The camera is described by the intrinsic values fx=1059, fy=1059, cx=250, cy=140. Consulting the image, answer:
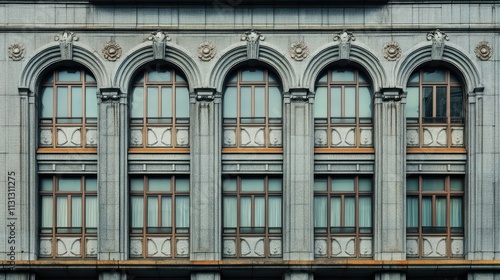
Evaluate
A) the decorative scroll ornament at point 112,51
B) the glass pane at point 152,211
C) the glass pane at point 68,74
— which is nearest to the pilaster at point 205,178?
the glass pane at point 152,211

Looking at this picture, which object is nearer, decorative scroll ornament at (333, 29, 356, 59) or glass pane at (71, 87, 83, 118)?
decorative scroll ornament at (333, 29, 356, 59)

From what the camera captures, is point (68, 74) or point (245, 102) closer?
point (245, 102)

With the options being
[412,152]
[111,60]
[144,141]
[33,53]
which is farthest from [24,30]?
[412,152]

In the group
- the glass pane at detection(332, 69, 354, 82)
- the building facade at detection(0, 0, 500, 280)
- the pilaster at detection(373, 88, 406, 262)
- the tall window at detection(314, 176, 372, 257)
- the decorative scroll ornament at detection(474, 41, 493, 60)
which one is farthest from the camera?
the glass pane at detection(332, 69, 354, 82)

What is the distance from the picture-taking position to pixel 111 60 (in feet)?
115

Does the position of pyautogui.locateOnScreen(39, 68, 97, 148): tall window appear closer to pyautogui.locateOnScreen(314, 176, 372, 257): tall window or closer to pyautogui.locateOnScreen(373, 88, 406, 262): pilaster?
pyautogui.locateOnScreen(314, 176, 372, 257): tall window

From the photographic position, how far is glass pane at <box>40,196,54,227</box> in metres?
35.2

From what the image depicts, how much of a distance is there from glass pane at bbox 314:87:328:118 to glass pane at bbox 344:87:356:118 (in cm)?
67

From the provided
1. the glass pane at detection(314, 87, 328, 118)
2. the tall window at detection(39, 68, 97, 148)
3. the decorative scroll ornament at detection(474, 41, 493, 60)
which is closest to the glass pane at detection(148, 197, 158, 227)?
the tall window at detection(39, 68, 97, 148)

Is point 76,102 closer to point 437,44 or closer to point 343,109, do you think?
point 343,109

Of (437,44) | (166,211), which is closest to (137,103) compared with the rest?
(166,211)

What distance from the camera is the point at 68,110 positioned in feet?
116

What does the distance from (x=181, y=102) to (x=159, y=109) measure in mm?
774

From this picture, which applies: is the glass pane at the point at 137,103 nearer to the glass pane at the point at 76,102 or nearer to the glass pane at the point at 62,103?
the glass pane at the point at 76,102
